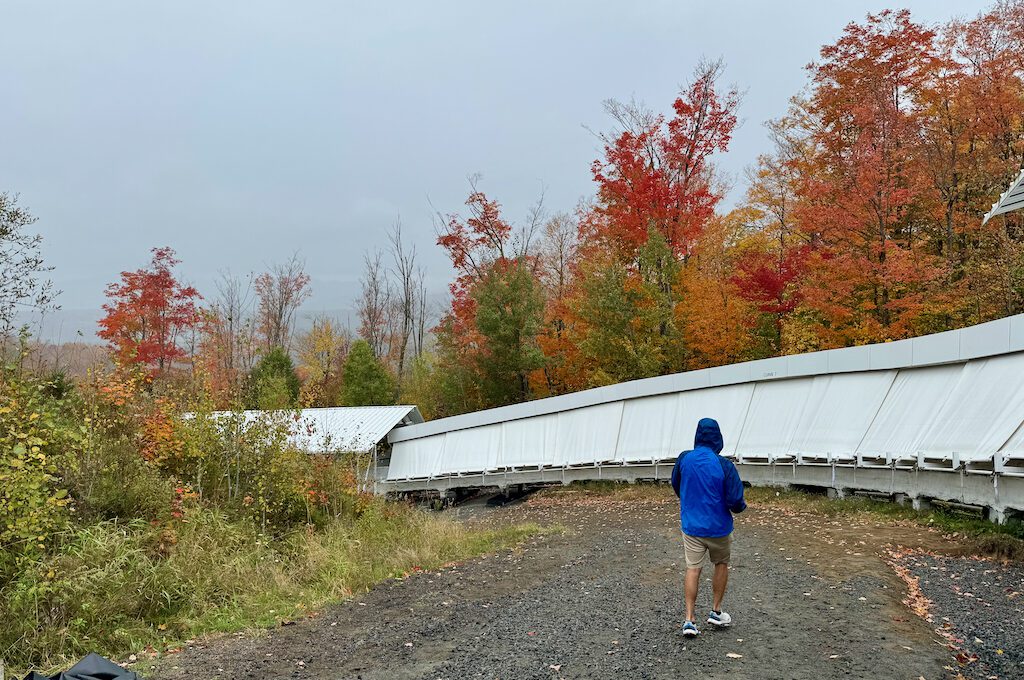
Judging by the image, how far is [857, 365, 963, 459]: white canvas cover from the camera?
1141 cm

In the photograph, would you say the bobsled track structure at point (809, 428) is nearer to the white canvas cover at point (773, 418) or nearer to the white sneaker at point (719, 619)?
the white canvas cover at point (773, 418)

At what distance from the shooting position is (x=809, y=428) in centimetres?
→ 1452

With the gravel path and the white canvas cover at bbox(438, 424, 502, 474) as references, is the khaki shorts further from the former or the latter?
the white canvas cover at bbox(438, 424, 502, 474)

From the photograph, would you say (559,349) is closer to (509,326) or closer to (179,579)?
(509,326)

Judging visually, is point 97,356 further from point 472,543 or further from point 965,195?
point 965,195

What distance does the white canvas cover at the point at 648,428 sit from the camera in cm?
1859

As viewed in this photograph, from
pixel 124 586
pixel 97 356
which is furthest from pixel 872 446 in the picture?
pixel 97 356

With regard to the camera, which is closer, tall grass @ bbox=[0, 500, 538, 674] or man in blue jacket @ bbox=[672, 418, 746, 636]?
man in blue jacket @ bbox=[672, 418, 746, 636]

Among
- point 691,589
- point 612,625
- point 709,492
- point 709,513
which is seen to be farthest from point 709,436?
point 612,625

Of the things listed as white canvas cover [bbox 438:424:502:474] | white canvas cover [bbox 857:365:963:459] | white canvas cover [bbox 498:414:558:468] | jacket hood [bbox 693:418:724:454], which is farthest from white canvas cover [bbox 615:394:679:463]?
jacket hood [bbox 693:418:724:454]

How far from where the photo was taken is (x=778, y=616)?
6.26 metres

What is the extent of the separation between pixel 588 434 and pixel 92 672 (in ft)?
56.0

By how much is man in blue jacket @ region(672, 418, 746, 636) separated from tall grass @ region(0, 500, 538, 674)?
424cm

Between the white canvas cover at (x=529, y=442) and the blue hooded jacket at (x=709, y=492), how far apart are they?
→ 15848mm
